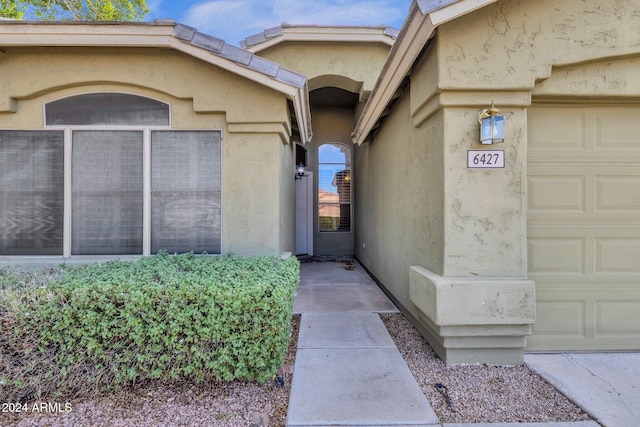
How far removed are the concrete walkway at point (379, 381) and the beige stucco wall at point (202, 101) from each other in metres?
1.60

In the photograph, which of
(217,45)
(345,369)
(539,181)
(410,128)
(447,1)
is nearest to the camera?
(447,1)

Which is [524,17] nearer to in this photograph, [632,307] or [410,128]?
[410,128]

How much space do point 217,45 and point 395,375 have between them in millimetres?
4498

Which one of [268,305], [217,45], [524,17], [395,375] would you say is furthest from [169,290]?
[524,17]

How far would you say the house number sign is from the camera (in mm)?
3396

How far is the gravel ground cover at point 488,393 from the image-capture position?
2.63 metres

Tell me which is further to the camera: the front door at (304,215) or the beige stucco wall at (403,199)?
the front door at (304,215)

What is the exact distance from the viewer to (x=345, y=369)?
3.34 m

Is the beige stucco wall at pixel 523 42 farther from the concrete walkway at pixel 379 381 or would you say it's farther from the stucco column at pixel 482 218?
the concrete walkway at pixel 379 381

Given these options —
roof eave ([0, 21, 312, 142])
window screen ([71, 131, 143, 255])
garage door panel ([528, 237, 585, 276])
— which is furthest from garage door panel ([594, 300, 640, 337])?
window screen ([71, 131, 143, 255])

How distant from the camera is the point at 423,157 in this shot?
13.3ft

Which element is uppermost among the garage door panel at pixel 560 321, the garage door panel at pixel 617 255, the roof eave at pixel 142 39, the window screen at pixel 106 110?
the roof eave at pixel 142 39

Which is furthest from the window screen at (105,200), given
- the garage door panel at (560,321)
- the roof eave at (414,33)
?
the garage door panel at (560,321)

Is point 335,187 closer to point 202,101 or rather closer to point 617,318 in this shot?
point 202,101
